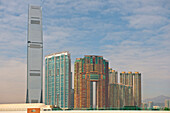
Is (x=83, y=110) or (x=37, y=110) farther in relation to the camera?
(x=83, y=110)

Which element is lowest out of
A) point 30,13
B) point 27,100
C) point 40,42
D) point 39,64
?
point 27,100

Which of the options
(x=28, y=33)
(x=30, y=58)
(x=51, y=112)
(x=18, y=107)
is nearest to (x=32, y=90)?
(x=30, y=58)

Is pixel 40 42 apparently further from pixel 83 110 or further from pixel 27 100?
pixel 83 110

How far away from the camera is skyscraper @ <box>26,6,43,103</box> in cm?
16375

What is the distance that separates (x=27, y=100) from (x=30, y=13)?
51.6 m

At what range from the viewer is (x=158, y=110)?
65.0 meters

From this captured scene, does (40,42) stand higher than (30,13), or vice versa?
(30,13)

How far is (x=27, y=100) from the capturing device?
163750 millimetres

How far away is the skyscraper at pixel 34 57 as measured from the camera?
537ft

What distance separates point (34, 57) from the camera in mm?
166875

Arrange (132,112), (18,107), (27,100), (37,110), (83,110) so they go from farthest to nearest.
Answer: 1. (27,100)
2. (18,107)
3. (83,110)
4. (132,112)
5. (37,110)

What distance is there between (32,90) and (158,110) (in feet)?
372

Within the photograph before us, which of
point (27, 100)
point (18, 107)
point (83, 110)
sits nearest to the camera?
point (83, 110)

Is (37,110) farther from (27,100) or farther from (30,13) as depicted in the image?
(30,13)
